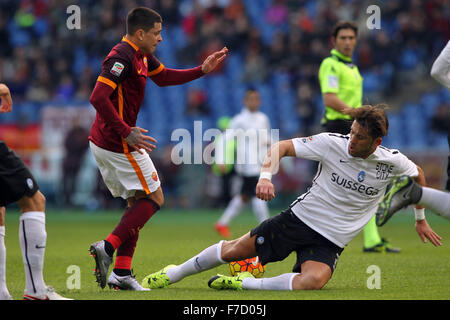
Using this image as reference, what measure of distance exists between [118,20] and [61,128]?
14.8 ft

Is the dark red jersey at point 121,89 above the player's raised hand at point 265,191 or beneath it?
above

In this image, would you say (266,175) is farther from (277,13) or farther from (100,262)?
(277,13)

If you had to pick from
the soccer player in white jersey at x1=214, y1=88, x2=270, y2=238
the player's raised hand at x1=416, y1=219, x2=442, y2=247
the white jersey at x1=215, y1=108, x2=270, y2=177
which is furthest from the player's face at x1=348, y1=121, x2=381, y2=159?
the white jersey at x1=215, y1=108, x2=270, y2=177

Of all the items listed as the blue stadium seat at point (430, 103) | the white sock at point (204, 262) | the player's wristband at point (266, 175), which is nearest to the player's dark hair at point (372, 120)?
the player's wristband at point (266, 175)

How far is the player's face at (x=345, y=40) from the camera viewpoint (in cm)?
868

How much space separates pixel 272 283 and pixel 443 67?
2.09 metres

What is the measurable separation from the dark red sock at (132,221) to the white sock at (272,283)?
3.14 feet

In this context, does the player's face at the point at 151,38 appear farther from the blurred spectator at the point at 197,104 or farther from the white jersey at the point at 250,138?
the blurred spectator at the point at 197,104

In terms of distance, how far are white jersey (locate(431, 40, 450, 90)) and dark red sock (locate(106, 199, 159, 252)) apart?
2.46m

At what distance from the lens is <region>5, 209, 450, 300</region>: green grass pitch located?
17.2 feet

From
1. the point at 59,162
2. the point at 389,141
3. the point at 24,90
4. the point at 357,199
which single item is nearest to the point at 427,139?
the point at 389,141

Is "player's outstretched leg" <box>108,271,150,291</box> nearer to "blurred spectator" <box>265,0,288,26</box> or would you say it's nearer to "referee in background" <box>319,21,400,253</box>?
"referee in background" <box>319,21,400,253</box>
